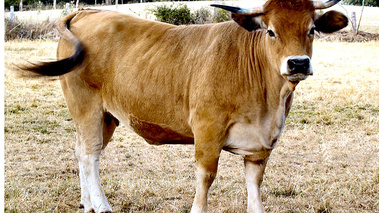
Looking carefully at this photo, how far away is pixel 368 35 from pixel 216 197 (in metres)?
18.6

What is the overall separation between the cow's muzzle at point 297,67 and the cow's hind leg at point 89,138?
209 cm

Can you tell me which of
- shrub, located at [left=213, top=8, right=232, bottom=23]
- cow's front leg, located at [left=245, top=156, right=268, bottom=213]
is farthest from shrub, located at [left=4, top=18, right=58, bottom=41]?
cow's front leg, located at [left=245, top=156, right=268, bottom=213]

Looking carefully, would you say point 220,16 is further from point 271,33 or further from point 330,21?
point 271,33

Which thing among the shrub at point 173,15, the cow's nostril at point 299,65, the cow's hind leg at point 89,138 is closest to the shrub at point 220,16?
the shrub at point 173,15

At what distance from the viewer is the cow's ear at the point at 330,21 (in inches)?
154

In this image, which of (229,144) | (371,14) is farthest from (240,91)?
(371,14)

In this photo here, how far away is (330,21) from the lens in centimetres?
396

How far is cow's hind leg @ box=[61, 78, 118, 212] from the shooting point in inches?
190

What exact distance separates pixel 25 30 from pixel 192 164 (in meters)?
15.0

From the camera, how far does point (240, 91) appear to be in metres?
3.92

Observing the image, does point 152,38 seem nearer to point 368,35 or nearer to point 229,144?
point 229,144

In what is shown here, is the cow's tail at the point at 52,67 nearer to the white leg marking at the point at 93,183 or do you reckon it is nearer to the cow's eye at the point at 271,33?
the white leg marking at the point at 93,183

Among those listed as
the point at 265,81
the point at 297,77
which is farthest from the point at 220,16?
the point at 297,77

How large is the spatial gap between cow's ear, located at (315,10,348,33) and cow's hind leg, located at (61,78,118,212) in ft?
7.19
